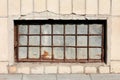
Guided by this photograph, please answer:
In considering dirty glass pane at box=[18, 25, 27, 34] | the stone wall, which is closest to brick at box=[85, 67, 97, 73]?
the stone wall

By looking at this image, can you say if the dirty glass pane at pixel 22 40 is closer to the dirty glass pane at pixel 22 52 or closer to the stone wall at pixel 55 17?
the dirty glass pane at pixel 22 52

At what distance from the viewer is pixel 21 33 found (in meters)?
7.32

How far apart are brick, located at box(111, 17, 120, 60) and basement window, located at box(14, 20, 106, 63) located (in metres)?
0.26

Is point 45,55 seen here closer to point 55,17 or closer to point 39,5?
point 55,17

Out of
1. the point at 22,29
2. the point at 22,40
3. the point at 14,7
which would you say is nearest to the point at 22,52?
the point at 22,40

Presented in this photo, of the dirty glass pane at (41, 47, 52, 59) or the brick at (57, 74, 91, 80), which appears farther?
the dirty glass pane at (41, 47, 52, 59)

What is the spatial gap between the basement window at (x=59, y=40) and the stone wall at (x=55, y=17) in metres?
0.21

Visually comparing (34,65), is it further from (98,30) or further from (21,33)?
(98,30)

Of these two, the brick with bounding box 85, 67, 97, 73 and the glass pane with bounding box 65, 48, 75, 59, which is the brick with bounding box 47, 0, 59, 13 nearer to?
the glass pane with bounding box 65, 48, 75, 59

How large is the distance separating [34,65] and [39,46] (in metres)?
0.40

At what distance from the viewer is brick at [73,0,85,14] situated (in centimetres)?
700

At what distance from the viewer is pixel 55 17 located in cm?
706

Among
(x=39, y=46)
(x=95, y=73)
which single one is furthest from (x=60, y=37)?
(x=95, y=73)

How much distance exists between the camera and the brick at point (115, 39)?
704cm
